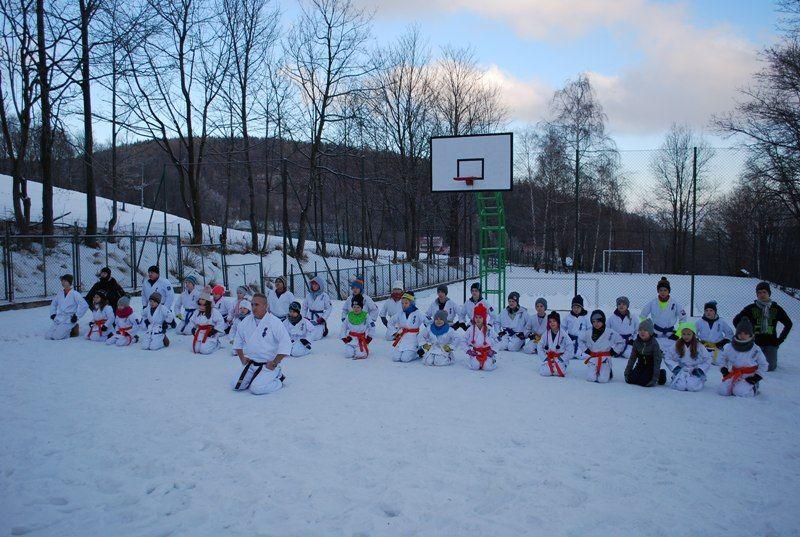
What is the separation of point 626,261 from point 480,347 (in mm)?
23575

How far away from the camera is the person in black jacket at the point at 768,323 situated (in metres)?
8.22

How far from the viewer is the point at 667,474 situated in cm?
423

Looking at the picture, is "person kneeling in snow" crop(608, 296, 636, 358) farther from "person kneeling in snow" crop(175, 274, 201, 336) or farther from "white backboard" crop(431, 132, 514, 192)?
"person kneeling in snow" crop(175, 274, 201, 336)

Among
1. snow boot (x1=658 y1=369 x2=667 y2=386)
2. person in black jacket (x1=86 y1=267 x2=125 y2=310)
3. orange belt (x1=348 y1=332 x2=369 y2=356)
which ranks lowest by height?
snow boot (x1=658 y1=369 x2=667 y2=386)

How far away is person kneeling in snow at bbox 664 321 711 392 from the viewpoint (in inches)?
274

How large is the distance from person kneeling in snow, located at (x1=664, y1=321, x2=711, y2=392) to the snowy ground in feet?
1.05

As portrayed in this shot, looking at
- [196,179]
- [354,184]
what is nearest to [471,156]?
[196,179]

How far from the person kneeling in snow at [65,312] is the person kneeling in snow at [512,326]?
872 cm

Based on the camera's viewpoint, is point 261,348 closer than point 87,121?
Yes

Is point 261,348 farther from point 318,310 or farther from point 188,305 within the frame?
point 188,305

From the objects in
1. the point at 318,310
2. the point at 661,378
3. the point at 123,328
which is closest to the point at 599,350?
the point at 661,378

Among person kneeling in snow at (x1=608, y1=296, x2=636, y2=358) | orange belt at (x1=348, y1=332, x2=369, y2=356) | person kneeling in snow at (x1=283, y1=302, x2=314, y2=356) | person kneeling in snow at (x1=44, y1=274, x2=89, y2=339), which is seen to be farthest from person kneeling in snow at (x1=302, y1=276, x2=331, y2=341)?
person kneeling in snow at (x1=608, y1=296, x2=636, y2=358)

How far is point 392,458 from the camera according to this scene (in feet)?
14.8

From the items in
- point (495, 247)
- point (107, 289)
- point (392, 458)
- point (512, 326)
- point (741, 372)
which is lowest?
point (392, 458)
